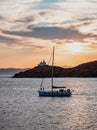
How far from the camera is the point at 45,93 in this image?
413 ft

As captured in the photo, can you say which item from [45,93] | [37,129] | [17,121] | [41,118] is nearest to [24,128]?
[37,129]

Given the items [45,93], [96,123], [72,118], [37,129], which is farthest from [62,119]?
[45,93]

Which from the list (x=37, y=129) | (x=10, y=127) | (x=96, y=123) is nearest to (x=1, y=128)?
(x=10, y=127)

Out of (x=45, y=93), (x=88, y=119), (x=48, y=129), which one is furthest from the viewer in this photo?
(x=45, y=93)

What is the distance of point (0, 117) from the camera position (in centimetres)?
6919

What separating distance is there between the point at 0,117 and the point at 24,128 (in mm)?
13208

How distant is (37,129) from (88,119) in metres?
14.0

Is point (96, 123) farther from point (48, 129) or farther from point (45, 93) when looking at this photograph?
point (45, 93)

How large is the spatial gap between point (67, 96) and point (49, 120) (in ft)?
201

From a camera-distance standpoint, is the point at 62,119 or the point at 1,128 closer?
the point at 1,128

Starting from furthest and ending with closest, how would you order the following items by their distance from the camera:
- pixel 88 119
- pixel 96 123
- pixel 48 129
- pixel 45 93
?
pixel 45 93 < pixel 88 119 < pixel 96 123 < pixel 48 129

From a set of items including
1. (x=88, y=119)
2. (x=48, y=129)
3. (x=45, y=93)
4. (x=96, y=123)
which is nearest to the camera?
(x=48, y=129)

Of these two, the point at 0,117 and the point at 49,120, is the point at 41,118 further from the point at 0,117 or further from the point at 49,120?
the point at 0,117

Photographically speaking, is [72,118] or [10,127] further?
[72,118]
